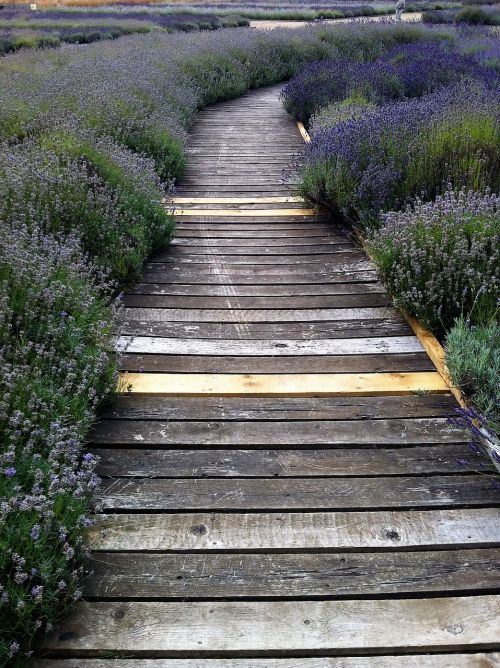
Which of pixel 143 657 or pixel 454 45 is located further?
pixel 454 45

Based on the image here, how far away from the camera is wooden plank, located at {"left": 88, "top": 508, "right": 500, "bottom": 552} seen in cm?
213

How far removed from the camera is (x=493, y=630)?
183cm

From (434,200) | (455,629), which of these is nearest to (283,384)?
(455,629)

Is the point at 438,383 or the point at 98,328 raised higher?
the point at 98,328

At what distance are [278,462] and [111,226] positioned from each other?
88.3 inches

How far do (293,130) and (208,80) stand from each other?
253 centimetres

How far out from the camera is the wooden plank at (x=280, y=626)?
1.79 meters

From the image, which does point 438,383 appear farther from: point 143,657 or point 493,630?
point 143,657

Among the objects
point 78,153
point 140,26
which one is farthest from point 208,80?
point 140,26

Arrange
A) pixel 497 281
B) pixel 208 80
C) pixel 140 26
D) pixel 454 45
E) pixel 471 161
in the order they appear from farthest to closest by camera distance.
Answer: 1. pixel 140 26
2. pixel 454 45
3. pixel 208 80
4. pixel 471 161
5. pixel 497 281

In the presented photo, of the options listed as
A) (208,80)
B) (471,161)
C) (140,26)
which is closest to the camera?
(471,161)

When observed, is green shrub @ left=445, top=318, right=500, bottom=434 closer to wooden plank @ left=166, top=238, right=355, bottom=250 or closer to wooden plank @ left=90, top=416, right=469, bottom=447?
wooden plank @ left=90, top=416, right=469, bottom=447

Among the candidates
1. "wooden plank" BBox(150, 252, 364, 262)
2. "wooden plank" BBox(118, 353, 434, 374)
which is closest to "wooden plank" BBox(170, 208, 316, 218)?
"wooden plank" BBox(150, 252, 364, 262)

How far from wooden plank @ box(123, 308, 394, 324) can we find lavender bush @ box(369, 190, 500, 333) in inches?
Answer: 7.8
